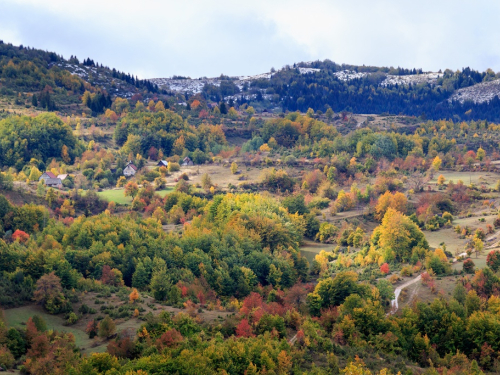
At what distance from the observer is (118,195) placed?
116m

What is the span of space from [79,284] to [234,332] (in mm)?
19175

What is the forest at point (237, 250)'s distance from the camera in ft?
167

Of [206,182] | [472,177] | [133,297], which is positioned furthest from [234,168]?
[133,297]

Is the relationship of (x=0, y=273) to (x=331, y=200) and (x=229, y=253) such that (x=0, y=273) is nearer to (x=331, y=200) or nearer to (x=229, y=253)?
(x=229, y=253)

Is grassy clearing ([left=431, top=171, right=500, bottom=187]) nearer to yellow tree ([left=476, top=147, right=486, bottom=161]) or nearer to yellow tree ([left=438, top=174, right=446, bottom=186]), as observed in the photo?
yellow tree ([left=438, top=174, right=446, bottom=186])

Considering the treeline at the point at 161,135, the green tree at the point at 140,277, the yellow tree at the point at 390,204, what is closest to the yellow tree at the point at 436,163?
the yellow tree at the point at 390,204

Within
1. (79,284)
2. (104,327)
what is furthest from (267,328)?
(79,284)

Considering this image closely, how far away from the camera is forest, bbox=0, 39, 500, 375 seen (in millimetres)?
50875

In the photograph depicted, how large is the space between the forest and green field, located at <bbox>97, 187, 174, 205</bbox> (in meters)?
0.35

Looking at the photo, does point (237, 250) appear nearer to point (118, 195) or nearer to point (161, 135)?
point (118, 195)

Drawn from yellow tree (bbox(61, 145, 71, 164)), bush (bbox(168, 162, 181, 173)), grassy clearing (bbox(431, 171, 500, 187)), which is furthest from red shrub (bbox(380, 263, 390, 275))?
yellow tree (bbox(61, 145, 71, 164))

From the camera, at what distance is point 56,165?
132125 millimetres

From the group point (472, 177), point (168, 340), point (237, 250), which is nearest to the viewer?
point (168, 340)

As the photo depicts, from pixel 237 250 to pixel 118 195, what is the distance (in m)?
41.4
